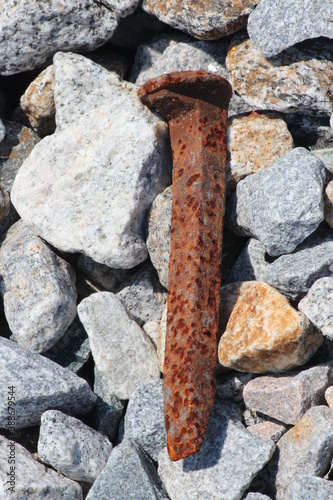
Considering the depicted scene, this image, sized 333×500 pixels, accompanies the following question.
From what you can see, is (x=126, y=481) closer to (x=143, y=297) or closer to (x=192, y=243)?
Result: (x=143, y=297)

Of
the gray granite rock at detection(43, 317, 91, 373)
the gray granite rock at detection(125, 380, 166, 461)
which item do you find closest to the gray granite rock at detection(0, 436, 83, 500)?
the gray granite rock at detection(125, 380, 166, 461)

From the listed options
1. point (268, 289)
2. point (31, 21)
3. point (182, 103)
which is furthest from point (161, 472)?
point (31, 21)

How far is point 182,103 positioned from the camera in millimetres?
2668

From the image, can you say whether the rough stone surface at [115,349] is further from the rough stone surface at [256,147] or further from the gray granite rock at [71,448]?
the rough stone surface at [256,147]

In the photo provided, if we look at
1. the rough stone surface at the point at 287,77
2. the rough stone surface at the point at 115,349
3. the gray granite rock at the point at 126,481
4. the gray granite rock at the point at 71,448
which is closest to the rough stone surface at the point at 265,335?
the rough stone surface at the point at 115,349

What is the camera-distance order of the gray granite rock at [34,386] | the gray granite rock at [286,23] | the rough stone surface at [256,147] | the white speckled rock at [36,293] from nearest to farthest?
the gray granite rock at [34,386], the gray granite rock at [286,23], the white speckled rock at [36,293], the rough stone surface at [256,147]

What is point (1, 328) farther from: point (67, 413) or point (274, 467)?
point (274, 467)

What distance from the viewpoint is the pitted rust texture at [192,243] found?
7.31 ft

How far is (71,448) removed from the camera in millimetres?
2324

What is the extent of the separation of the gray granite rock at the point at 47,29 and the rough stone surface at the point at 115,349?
1.35 metres

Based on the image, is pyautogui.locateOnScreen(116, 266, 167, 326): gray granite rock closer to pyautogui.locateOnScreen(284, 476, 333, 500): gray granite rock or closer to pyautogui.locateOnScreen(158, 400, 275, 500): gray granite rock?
pyautogui.locateOnScreen(158, 400, 275, 500): gray granite rock

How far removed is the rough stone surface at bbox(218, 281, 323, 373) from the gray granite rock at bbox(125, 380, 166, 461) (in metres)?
0.33

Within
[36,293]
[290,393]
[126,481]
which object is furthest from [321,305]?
[36,293]

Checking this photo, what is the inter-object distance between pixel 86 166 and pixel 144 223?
0.40 meters
